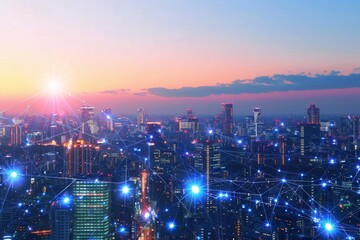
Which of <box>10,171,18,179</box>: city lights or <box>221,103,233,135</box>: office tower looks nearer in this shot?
<box>10,171,18,179</box>: city lights

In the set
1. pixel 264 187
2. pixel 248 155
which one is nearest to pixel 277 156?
pixel 248 155

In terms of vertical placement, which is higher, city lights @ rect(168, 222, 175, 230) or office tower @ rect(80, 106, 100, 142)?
office tower @ rect(80, 106, 100, 142)

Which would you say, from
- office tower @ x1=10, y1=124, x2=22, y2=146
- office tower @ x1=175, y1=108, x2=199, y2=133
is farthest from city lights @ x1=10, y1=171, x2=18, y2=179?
office tower @ x1=175, y1=108, x2=199, y2=133

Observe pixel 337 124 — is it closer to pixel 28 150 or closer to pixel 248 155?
pixel 248 155

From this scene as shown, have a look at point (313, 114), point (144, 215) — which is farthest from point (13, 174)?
point (313, 114)

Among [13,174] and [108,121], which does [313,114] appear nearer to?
[108,121]

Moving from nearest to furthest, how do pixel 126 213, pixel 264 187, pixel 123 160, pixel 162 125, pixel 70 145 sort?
1. pixel 126 213
2. pixel 264 187
3. pixel 123 160
4. pixel 70 145
5. pixel 162 125

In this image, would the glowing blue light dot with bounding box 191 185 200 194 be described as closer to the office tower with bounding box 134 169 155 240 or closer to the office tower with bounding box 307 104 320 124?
the office tower with bounding box 134 169 155 240
